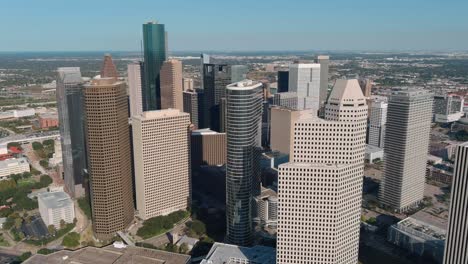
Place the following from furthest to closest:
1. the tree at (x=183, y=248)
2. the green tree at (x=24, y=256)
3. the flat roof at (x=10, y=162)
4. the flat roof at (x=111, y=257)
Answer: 1. the flat roof at (x=10, y=162)
2. the tree at (x=183, y=248)
3. the green tree at (x=24, y=256)
4. the flat roof at (x=111, y=257)

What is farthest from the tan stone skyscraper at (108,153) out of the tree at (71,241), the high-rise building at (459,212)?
the high-rise building at (459,212)

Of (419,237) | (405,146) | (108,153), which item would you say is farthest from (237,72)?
(419,237)

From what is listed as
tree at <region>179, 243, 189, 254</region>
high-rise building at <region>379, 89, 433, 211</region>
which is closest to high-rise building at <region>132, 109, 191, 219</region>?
tree at <region>179, 243, 189, 254</region>

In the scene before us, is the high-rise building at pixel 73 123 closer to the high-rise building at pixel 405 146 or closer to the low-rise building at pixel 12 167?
the low-rise building at pixel 12 167

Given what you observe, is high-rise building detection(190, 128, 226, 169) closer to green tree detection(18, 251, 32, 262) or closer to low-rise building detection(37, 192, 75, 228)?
low-rise building detection(37, 192, 75, 228)

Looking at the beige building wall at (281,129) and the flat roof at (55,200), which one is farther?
→ the beige building wall at (281,129)

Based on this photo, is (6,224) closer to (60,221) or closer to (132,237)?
(60,221)

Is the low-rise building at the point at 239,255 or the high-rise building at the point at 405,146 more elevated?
the high-rise building at the point at 405,146
